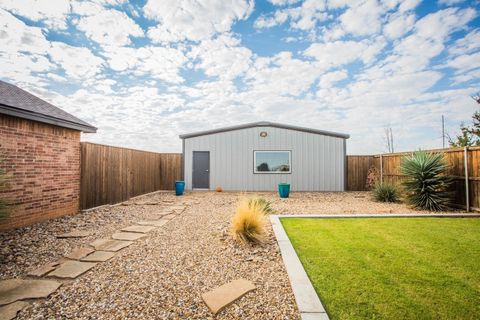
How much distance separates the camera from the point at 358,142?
44.7 ft

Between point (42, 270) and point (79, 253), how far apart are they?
577mm

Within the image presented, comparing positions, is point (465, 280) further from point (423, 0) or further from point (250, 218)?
point (423, 0)

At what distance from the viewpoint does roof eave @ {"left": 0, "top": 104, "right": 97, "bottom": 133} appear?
421cm

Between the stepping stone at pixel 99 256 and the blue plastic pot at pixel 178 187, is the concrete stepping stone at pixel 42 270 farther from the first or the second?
the blue plastic pot at pixel 178 187

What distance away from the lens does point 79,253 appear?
3.29 m

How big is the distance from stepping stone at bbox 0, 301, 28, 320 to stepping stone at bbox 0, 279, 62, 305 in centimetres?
9

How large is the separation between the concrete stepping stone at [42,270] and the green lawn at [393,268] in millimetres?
3248

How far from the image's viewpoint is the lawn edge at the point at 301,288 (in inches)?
70.6

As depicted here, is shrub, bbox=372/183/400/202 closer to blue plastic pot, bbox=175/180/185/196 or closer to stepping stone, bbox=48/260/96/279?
blue plastic pot, bbox=175/180/185/196

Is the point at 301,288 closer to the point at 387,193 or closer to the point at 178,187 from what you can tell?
the point at 387,193

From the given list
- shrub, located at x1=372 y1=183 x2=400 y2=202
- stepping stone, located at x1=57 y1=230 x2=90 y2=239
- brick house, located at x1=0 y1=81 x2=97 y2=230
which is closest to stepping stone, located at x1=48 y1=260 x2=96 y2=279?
stepping stone, located at x1=57 y1=230 x2=90 y2=239

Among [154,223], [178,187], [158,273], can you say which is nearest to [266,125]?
[178,187]

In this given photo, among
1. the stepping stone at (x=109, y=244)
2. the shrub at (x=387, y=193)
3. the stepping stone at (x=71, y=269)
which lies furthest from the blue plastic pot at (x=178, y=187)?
the shrub at (x=387, y=193)

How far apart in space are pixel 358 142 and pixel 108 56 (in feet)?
45.2
